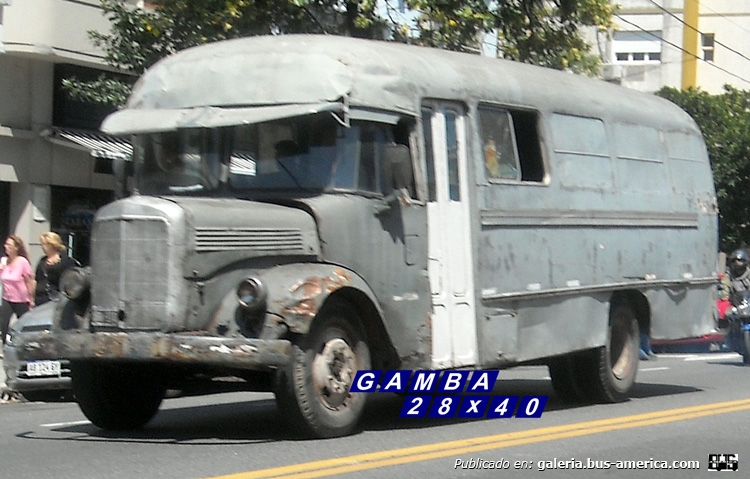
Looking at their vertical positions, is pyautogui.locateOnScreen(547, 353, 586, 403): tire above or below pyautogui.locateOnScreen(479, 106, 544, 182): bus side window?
below

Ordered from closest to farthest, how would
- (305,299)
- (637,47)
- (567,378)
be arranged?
(305,299) < (567,378) < (637,47)

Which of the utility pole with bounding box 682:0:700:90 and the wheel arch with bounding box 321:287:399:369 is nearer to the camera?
the wheel arch with bounding box 321:287:399:369

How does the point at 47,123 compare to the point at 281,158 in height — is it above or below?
above

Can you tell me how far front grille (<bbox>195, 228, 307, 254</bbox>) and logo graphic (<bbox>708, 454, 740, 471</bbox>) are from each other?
2941 mm

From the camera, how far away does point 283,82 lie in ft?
32.1

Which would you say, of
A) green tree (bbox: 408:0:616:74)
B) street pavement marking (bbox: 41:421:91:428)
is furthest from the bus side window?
green tree (bbox: 408:0:616:74)

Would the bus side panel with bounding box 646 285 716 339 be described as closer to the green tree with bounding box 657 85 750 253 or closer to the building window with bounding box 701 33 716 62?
the green tree with bounding box 657 85 750 253

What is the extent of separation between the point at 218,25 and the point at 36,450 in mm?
9962

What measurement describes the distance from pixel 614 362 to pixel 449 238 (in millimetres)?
3097

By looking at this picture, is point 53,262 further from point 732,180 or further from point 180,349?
point 732,180

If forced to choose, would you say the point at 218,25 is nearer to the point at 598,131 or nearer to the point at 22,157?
the point at 22,157

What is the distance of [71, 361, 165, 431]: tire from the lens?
989cm

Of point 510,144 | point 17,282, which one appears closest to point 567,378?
point 510,144

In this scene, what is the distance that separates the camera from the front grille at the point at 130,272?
29.2ft
